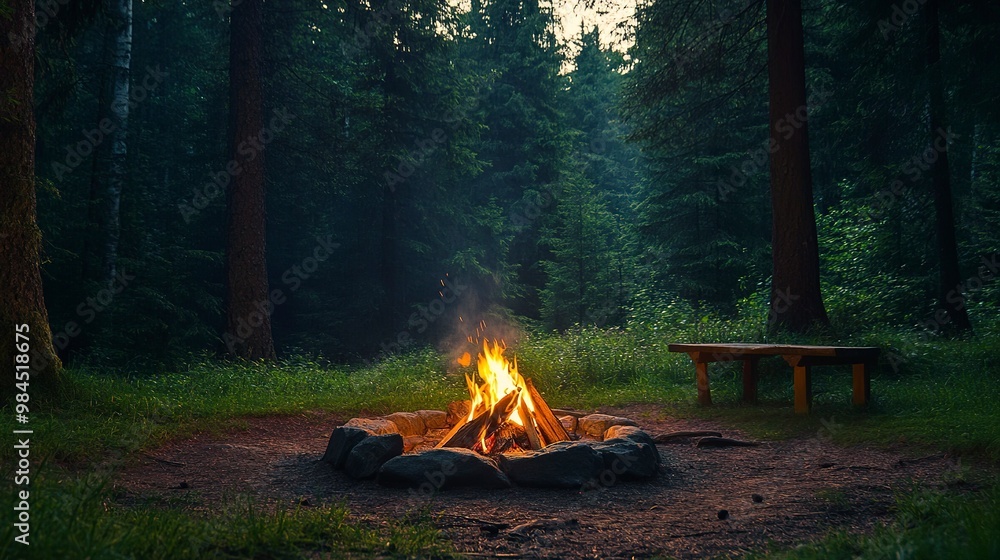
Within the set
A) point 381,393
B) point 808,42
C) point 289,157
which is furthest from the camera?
point 808,42

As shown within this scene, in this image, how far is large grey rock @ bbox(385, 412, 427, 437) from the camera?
316 inches

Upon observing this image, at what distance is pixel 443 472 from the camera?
233 inches

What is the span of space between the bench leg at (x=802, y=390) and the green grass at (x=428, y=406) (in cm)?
20

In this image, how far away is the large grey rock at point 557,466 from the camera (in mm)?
5922

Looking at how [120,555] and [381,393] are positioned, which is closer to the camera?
[120,555]

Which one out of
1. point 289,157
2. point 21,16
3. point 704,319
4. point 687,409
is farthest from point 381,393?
point 289,157

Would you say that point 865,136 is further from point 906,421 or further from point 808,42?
point 906,421

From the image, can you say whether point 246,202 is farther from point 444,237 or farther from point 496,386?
point 444,237

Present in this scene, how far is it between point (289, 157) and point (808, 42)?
1494cm

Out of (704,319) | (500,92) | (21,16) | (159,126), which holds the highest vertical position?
(500,92)

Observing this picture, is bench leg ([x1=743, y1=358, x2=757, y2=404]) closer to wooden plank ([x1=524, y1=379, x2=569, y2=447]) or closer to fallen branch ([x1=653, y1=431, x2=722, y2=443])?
fallen branch ([x1=653, y1=431, x2=722, y2=443])

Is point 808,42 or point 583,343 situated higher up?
point 808,42

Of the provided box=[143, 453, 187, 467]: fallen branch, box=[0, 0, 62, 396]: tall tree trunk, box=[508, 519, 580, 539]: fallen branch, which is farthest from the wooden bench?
box=[0, 0, 62, 396]: tall tree trunk

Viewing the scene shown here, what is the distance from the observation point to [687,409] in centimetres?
988
